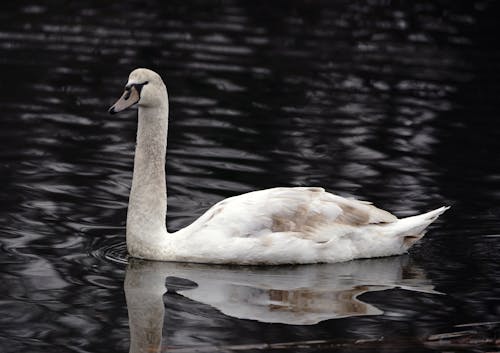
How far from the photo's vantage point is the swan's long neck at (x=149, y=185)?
36.0 ft

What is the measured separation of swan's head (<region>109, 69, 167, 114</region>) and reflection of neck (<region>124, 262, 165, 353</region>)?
1.29 metres

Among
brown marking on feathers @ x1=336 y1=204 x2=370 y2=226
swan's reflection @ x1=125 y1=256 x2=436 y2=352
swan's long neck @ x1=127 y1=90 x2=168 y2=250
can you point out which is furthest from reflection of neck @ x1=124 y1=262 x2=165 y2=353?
brown marking on feathers @ x1=336 y1=204 x2=370 y2=226

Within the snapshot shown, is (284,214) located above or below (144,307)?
above

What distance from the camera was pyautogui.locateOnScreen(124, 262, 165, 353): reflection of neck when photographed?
29.2ft

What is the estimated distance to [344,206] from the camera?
37.0 feet

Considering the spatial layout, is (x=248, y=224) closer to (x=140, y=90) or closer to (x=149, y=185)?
(x=149, y=185)

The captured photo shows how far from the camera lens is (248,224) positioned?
10.8 m

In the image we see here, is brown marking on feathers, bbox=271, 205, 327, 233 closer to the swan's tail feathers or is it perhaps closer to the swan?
the swan

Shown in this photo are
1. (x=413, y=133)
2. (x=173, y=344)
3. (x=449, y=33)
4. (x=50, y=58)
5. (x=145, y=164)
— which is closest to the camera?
(x=173, y=344)

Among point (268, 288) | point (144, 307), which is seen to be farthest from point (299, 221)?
point (144, 307)

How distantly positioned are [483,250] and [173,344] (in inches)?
141

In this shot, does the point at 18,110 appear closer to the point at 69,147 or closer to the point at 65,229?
the point at 69,147

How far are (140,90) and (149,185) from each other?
2.62ft

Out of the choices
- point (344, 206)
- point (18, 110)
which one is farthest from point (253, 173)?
point (18, 110)
